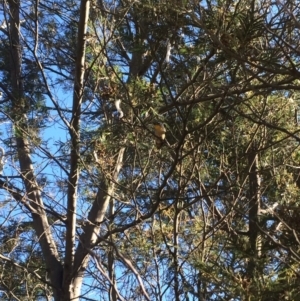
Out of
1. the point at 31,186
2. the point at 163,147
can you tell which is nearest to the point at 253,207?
the point at 163,147

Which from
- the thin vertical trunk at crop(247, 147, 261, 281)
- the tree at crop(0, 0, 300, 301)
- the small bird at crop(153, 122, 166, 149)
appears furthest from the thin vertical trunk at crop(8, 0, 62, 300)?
the thin vertical trunk at crop(247, 147, 261, 281)

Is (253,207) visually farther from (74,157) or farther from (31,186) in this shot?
(31,186)

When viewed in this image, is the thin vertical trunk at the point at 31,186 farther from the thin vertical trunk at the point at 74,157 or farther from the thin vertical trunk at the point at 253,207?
the thin vertical trunk at the point at 253,207

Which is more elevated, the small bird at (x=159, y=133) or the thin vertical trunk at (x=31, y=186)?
the thin vertical trunk at (x=31, y=186)

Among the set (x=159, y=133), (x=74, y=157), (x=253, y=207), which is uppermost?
(x=74, y=157)

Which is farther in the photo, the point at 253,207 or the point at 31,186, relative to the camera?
the point at 31,186

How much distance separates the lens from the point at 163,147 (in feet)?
12.7

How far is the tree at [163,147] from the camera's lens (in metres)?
3.20

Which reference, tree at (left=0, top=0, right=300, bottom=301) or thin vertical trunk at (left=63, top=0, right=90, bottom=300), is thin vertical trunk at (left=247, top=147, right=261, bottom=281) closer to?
tree at (left=0, top=0, right=300, bottom=301)

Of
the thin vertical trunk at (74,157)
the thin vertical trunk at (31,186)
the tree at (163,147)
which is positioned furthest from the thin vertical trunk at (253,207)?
the thin vertical trunk at (31,186)

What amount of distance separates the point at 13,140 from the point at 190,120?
151 centimetres

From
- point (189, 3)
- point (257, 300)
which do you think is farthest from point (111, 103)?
point (257, 300)

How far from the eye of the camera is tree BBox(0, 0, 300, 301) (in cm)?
320

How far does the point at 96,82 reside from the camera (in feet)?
12.0
